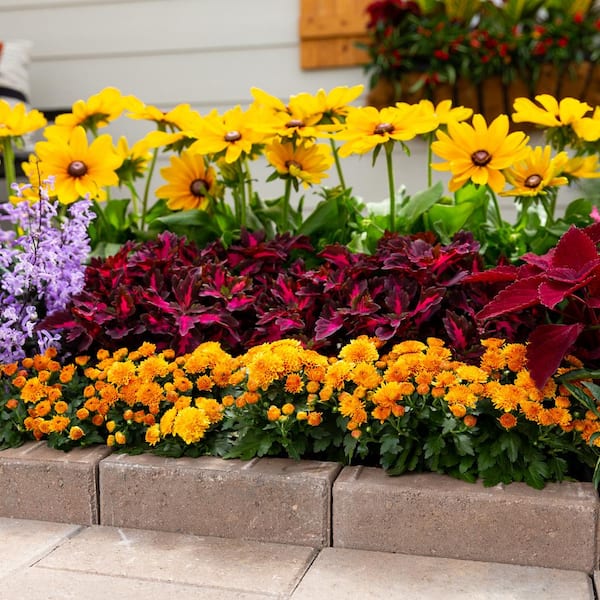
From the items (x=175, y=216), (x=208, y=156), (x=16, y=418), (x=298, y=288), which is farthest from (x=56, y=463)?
(x=208, y=156)

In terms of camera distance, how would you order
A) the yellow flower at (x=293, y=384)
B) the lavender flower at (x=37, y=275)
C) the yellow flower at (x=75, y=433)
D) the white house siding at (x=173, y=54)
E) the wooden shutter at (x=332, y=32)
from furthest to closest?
the white house siding at (x=173, y=54) < the wooden shutter at (x=332, y=32) < the lavender flower at (x=37, y=275) < the yellow flower at (x=75, y=433) < the yellow flower at (x=293, y=384)

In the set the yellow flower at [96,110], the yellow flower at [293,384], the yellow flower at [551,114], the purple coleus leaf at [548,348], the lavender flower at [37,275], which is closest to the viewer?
the purple coleus leaf at [548,348]

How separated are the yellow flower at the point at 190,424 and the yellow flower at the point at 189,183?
80 centimetres

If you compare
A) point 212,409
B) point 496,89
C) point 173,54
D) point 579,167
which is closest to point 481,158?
point 579,167

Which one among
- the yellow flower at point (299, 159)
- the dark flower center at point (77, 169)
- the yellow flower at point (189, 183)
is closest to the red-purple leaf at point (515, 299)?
the yellow flower at point (299, 159)

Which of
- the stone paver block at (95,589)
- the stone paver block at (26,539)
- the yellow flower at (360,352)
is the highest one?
the yellow flower at (360,352)

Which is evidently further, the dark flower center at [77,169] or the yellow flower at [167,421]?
the dark flower center at [77,169]

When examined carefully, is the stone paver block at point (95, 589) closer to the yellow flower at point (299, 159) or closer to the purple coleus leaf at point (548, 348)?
the purple coleus leaf at point (548, 348)

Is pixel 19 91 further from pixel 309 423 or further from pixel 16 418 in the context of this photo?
pixel 309 423

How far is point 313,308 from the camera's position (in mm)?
1737

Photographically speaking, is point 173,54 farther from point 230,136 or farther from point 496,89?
point 230,136

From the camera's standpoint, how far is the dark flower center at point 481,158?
72.2 inches

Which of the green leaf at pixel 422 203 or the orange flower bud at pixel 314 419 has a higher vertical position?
the green leaf at pixel 422 203

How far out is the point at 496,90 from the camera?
3.30m
